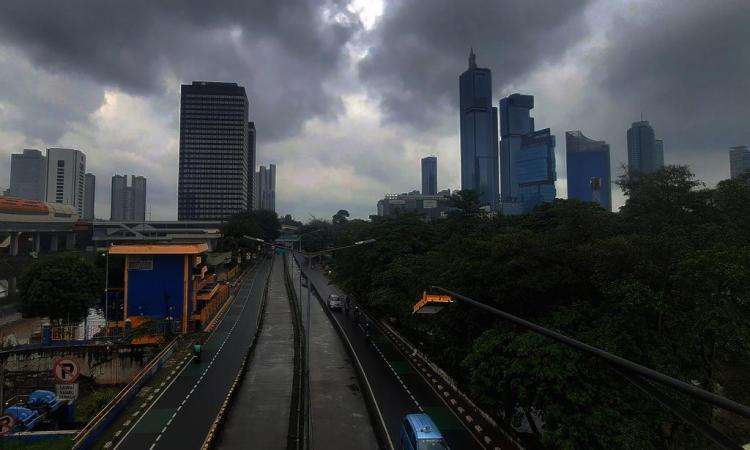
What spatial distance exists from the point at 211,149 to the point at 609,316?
17988 centimetres

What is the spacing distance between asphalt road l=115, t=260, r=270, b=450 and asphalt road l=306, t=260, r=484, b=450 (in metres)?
7.31

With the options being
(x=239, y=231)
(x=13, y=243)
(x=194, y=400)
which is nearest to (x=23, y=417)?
(x=194, y=400)

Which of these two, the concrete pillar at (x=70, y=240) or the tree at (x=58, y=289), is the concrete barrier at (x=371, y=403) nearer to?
the tree at (x=58, y=289)

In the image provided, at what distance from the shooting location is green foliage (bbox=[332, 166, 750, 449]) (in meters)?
13.9

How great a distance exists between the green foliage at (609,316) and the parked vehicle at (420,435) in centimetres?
233

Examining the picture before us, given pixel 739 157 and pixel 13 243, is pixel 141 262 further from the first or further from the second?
pixel 739 157

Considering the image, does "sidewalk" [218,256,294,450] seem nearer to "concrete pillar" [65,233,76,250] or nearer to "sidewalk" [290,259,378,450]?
"sidewalk" [290,259,378,450]

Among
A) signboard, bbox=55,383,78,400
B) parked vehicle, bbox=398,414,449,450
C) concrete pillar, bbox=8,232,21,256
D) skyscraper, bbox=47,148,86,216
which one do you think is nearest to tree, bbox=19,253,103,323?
signboard, bbox=55,383,78,400

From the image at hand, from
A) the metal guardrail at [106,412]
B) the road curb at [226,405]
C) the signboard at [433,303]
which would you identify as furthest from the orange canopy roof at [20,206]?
the signboard at [433,303]

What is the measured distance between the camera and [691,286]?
47.9 ft

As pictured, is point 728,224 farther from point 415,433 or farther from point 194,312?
point 194,312

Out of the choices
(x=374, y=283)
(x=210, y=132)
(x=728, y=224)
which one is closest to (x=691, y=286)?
(x=728, y=224)

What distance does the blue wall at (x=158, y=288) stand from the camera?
36.8 m

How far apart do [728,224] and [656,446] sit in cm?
1064
